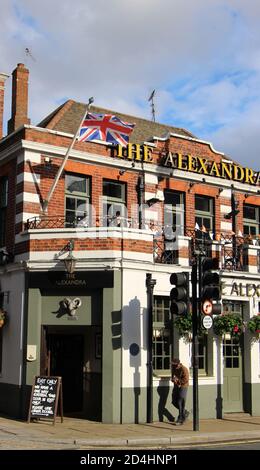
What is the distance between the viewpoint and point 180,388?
51.1 ft

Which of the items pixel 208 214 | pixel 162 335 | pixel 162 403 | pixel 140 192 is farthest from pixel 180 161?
pixel 162 403

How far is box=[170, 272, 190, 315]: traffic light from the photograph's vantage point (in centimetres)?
1390

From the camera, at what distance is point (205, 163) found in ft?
65.8

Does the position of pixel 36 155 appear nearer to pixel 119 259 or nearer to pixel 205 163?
pixel 119 259

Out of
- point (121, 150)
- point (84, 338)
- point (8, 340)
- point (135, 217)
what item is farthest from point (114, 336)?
point (121, 150)

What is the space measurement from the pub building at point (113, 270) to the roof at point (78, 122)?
12 centimetres

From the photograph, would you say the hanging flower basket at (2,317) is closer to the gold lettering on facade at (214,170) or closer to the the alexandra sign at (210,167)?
the the alexandra sign at (210,167)

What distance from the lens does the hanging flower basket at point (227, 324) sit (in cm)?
1739

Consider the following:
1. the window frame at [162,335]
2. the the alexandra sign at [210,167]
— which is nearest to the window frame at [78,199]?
the the alexandra sign at [210,167]

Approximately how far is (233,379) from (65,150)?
8217mm

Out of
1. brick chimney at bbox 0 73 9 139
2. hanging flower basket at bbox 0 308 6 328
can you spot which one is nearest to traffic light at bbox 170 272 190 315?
hanging flower basket at bbox 0 308 6 328

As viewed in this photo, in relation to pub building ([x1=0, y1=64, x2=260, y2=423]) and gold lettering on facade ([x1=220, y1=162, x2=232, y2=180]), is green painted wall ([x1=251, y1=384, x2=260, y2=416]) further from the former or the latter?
gold lettering on facade ([x1=220, y1=162, x2=232, y2=180])

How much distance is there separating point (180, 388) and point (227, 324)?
2.67 meters

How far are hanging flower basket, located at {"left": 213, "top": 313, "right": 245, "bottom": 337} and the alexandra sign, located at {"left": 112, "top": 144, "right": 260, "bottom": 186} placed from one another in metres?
4.89
